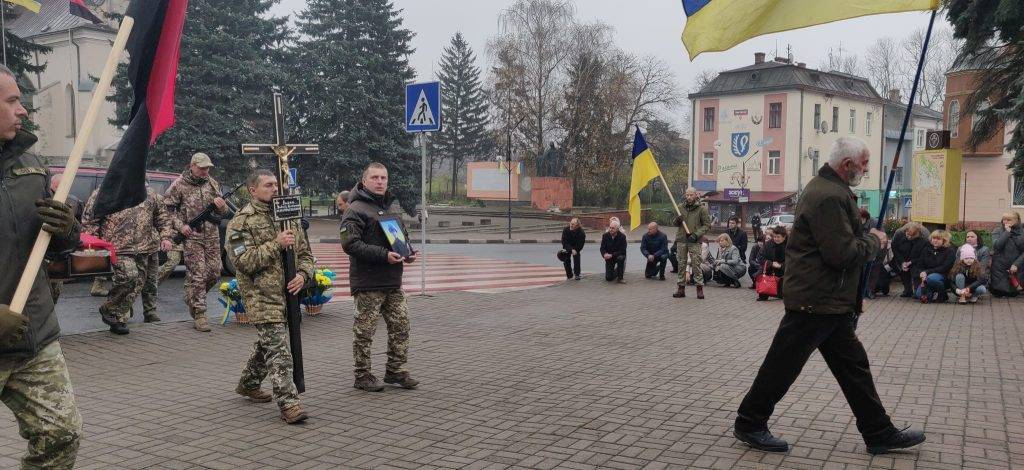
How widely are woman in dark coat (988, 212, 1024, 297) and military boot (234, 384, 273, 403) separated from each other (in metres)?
13.9

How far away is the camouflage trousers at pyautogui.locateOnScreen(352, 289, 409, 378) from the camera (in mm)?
6848

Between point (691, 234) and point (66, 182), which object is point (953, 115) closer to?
point (691, 234)

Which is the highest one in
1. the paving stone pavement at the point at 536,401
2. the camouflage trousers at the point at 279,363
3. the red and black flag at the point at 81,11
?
the red and black flag at the point at 81,11

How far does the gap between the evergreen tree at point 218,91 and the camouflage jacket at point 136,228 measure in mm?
25863

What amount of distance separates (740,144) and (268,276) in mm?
54241

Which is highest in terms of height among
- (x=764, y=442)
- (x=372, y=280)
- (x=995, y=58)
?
(x=995, y=58)

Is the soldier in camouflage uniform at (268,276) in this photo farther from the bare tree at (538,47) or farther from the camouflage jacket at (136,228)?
the bare tree at (538,47)

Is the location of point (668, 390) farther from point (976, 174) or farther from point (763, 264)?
point (976, 174)

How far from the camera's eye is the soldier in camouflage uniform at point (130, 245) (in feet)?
30.4

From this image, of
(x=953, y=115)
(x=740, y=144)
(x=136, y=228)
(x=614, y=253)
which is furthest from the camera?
(x=740, y=144)

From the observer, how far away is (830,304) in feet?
16.4

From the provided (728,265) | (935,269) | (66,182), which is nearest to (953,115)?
(728,265)

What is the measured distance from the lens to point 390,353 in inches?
277

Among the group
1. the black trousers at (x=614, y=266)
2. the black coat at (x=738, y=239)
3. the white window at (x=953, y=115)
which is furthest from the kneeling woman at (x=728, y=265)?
the white window at (x=953, y=115)
